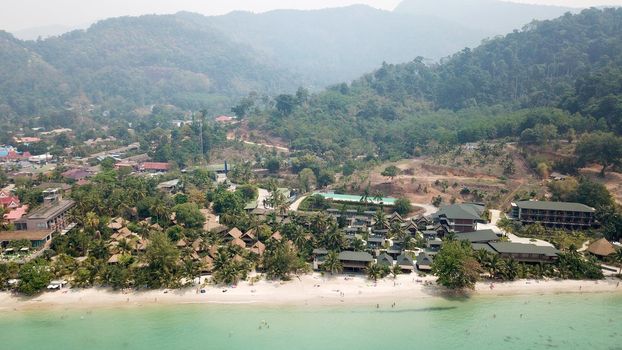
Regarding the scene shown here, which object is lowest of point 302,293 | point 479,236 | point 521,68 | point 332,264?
point 302,293

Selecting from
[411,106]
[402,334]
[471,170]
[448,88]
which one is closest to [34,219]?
[402,334]

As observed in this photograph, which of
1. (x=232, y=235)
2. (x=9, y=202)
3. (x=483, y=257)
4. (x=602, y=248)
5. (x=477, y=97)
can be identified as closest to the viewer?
(x=483, y=257)

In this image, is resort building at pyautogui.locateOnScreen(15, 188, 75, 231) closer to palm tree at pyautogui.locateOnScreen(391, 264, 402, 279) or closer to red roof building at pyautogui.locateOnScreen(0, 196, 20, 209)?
red roof building at pyautogui.locateOnScreen(0, 196, 20, 209)

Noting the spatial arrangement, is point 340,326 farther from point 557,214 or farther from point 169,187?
point 169,187

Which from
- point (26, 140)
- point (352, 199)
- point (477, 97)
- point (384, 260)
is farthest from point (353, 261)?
point (26, 140)

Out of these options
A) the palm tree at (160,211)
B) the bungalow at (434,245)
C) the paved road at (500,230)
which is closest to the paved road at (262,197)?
the palm tree at (160,211)

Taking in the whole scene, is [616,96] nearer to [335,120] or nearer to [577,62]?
[577,62]
